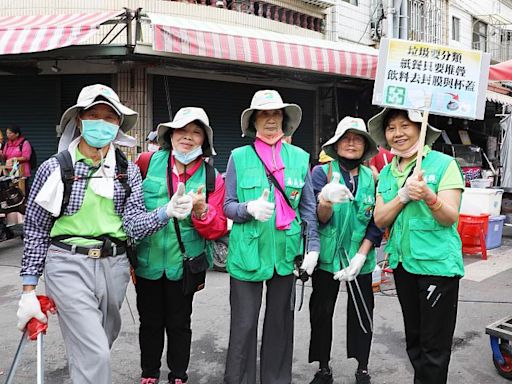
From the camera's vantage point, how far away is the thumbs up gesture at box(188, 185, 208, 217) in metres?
2.78

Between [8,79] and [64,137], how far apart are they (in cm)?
860

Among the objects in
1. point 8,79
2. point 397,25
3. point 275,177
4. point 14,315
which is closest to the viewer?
point 275,177

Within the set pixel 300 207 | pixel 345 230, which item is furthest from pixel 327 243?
pixel 300 207

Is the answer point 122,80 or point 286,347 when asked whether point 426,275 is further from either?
point 122,80

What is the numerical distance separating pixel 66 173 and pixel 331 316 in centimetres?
189

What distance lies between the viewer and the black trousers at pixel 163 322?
3.14m

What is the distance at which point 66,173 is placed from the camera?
8.40 feet

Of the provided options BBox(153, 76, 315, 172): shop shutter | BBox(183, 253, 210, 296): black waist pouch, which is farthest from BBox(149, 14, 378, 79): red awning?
BBox(183, 253, 210, 296): black waist pouch

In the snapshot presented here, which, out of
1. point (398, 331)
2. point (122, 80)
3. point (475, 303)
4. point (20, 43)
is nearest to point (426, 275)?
point (398, 331)

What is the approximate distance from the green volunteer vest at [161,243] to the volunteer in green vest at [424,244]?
1116 mm

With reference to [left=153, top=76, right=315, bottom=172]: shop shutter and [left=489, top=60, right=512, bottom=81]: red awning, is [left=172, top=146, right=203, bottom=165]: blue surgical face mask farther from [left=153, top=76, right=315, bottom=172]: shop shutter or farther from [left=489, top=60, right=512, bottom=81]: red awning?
[left=153, top=76, right=315, bottom=172]: shop shutter

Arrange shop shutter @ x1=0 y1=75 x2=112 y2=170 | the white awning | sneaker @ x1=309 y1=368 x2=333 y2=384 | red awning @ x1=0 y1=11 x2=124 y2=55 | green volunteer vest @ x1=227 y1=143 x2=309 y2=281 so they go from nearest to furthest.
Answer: green volunteer vest @ x1=227 y1=143 x2=309 y2=281 → sneaker @ x1=309 y1=368 x2=333 y2=384 → red awning @ x1=0 y1=11 x2=124 y2=55 → shop shutter @ x1=0 y1=75 x2=112 y2=170 → the white awning

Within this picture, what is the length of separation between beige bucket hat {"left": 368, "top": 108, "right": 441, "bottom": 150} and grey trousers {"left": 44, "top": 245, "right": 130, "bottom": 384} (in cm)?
164

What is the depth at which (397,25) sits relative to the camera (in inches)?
464
